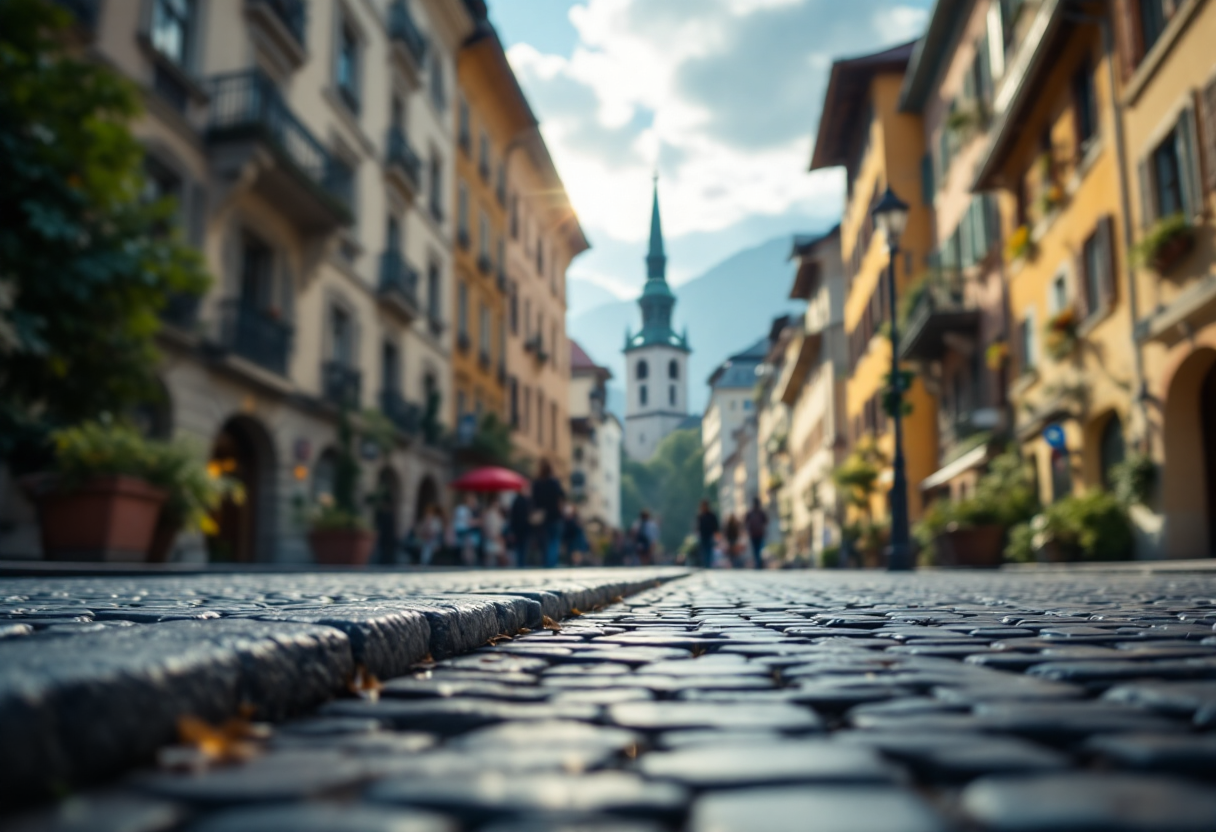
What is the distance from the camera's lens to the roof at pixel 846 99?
31766mm

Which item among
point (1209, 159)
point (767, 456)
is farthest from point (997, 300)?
point (767, 456)

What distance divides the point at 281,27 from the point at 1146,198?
46.3ft

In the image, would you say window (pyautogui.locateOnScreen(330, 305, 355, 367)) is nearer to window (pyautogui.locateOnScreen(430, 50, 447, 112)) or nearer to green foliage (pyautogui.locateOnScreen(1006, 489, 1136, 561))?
window (pyautogui.locateOnScreen(430, 50, 447, 112))

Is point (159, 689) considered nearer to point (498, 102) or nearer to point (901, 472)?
point (901, 472)

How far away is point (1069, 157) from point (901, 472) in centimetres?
602

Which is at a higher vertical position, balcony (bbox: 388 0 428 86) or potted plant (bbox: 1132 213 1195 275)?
balcony (bbox: 388 0 428 86)

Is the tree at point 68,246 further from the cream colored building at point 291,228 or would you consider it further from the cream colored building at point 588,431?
the cream colored building at point 588,431

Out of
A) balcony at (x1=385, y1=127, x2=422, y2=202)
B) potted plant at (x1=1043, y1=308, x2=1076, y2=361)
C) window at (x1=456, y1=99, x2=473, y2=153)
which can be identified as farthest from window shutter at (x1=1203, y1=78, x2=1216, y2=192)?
window at (x1=456, y1=99, x2=473, y2=153)

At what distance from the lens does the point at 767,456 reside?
72.6 m

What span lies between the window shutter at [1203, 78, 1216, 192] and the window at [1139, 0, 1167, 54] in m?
2.45

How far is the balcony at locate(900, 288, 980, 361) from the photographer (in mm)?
23703

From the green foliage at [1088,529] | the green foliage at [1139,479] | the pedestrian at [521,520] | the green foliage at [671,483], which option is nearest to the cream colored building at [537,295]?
the pedestrian at [521,520]

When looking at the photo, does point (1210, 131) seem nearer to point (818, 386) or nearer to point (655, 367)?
point (818, 386)

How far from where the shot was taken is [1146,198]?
14.7m
